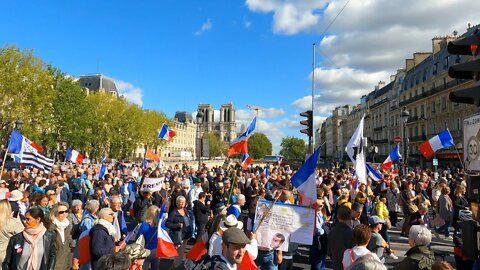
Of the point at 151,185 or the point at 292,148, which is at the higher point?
the point at 292,148

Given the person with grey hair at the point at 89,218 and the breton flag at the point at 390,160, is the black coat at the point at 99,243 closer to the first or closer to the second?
the person with grey hair at the point at 89,218

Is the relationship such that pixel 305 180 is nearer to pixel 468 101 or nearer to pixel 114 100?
pixel 468 101

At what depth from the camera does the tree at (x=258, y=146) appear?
165 meters

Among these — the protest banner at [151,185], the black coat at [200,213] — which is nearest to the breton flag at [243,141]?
the black coat at [200,213]

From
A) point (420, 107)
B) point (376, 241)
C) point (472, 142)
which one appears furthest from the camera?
point (420, 107)

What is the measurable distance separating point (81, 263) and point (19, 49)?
3613 cm

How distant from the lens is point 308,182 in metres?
6.26

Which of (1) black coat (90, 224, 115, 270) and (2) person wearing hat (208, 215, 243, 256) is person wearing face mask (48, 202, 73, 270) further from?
(2) person wearing hat (208, 215, 243, 256)

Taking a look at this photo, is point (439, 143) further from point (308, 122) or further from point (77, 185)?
point (77, 185)

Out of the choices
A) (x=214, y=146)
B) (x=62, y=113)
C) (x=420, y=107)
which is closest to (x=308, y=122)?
(x=62, y=113)

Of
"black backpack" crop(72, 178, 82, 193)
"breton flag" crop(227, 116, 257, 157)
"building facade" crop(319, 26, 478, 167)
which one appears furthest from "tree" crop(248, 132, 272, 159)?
"breton flag" crop(227, 116, 257, 157)

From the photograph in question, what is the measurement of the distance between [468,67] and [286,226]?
119 inches

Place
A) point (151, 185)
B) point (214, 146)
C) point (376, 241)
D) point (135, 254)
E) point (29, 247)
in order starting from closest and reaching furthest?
point (135, 254) < point (29, 247) < point (376, 241) < point (151, 185) < point (214, 146)

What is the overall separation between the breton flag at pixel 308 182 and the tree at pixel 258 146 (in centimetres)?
15614
